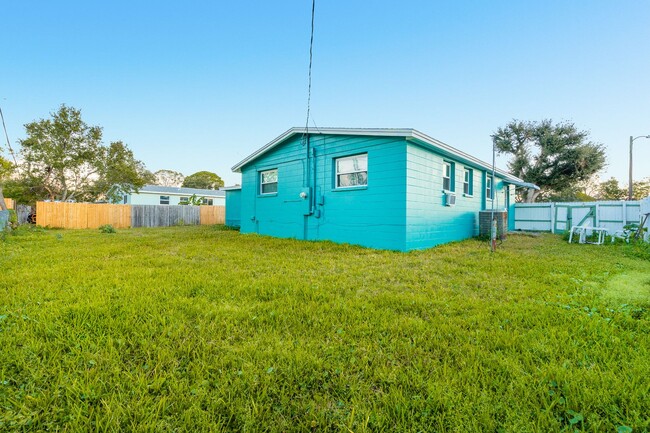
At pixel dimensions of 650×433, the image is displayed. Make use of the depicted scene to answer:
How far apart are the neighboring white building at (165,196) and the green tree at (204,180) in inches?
785

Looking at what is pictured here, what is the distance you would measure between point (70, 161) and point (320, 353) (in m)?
28.9

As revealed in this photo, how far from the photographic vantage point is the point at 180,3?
28.7 ft

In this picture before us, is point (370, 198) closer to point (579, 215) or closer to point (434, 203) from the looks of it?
point (434, 203)

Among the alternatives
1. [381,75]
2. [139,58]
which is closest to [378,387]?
[381,75]

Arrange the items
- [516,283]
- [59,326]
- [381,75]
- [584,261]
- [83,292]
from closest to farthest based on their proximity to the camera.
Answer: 1. [59,326]
2. [83,292]
3. [516,283]
4. [584,261]
5. [381,75]

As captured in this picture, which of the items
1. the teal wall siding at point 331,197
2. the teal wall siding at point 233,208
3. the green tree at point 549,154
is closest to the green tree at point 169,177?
the teal wall siding at point 233,208

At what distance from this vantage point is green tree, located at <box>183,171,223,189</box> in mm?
47188

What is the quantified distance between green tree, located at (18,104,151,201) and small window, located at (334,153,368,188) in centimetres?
2261

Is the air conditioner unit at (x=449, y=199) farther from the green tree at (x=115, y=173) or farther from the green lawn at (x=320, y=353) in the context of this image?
the green tree at (x=115, y=173)

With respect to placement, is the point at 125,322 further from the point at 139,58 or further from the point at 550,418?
the point at 139,58

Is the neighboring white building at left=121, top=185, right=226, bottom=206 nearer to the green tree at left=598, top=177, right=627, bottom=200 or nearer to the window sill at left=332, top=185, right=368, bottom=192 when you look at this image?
the window sill at left=332, top=185, right=368, bottom=192

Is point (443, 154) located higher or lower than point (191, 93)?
lower

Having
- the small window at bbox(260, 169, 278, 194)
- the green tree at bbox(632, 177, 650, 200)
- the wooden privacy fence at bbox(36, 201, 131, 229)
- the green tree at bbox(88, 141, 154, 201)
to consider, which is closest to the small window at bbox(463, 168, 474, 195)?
the small window at bbox(260, 169, 278, 194)

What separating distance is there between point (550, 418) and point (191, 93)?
1530 centimetres
